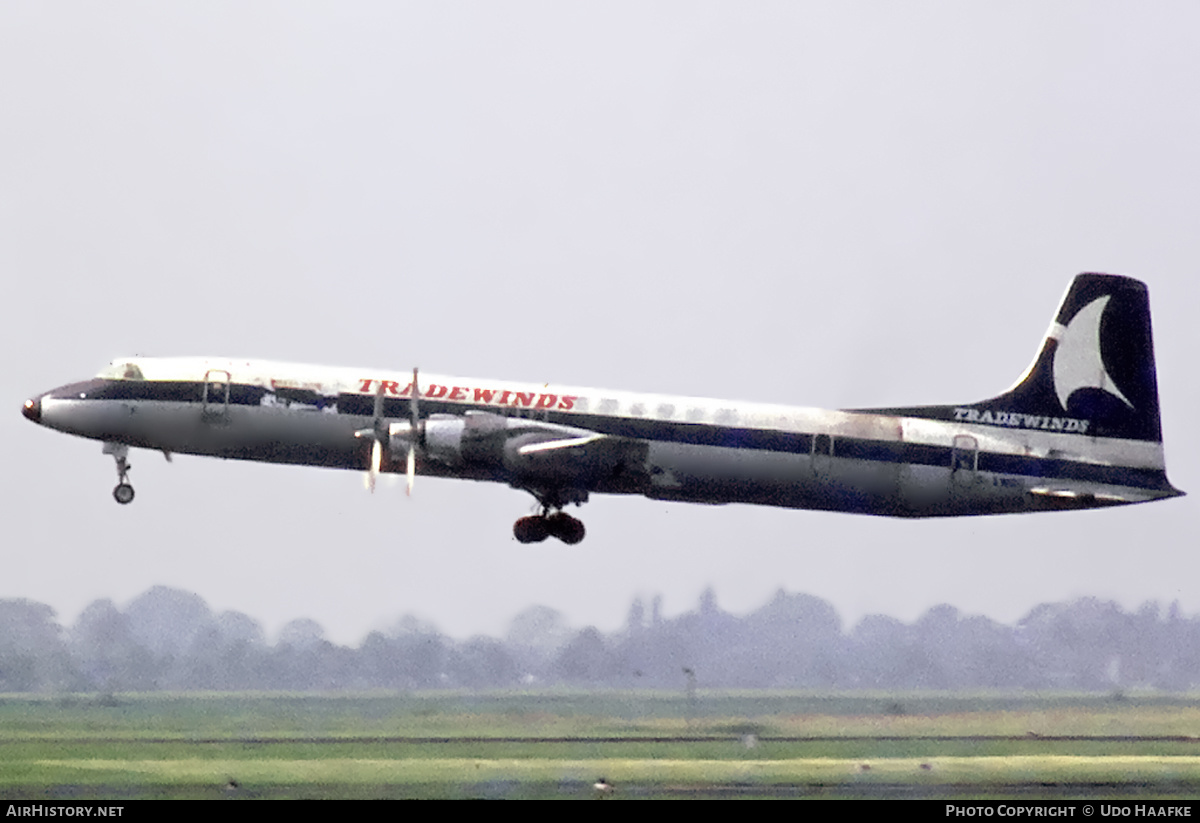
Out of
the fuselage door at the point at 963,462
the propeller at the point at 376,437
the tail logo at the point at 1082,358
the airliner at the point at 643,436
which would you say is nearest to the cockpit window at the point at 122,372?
the airliner at the point at 643,436

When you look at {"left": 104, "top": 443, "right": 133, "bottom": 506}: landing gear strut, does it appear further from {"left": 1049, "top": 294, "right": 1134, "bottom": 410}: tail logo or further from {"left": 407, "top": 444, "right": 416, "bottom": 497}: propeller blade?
{"left": 1049, "top": 294, "right": 1134, "bottom": 410}: tail logo

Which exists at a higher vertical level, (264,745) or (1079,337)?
(1079,337)

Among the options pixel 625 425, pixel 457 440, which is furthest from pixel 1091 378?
pixel 457 440

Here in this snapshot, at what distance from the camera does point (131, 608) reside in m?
57.5

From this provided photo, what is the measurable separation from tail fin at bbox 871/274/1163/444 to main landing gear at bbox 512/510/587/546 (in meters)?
7.94

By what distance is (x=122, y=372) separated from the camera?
48.4 meters

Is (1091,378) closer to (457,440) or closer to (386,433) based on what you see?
(457,440)

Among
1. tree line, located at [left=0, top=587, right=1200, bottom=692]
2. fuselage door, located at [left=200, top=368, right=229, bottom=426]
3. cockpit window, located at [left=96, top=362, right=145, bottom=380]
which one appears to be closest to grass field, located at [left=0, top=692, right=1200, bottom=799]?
tree line, located at [left=0, top=587, right=1200, bottom=692]

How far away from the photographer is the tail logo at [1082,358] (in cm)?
4941

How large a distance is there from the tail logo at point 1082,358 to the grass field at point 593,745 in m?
8.34
